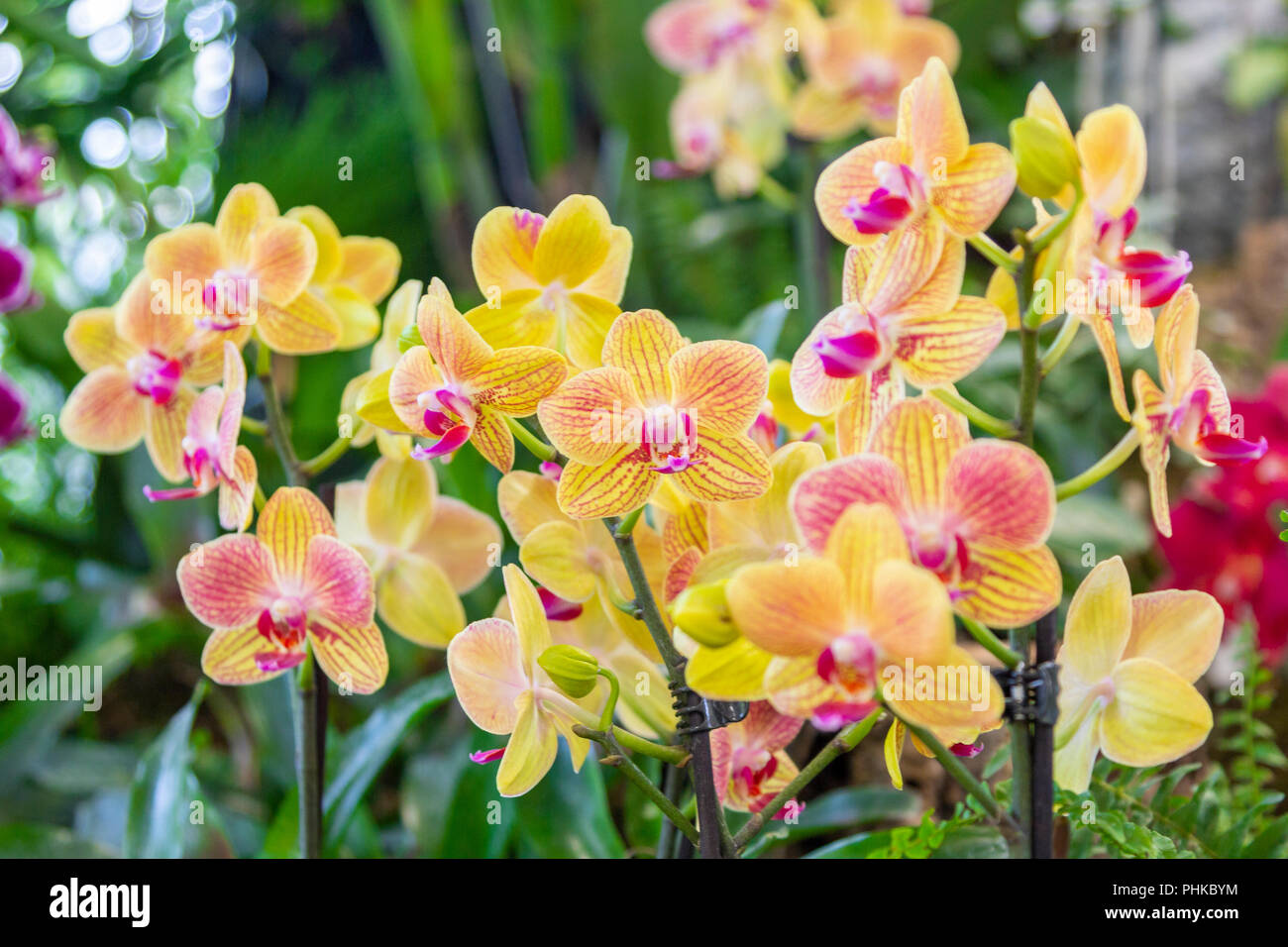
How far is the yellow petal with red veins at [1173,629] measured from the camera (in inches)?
12.2

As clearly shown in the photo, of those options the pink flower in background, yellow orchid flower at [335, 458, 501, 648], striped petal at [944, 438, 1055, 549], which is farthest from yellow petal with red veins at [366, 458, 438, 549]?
the pink flower in background

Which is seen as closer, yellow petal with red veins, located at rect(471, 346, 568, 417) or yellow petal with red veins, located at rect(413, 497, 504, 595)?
yellow petal with red veins, located at rect(471, 346, 568, 417)

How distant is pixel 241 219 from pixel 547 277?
0.49ft

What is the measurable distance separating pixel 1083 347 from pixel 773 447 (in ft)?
1.72

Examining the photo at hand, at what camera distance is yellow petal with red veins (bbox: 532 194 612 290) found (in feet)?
1.04

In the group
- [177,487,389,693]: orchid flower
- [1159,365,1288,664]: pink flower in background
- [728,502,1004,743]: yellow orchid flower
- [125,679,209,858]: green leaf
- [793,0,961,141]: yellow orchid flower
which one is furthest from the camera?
[793,0,961,141]: yellow orchid flower

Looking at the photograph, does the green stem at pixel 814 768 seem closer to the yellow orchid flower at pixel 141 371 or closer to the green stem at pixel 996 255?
the green stem at pixel 996 255

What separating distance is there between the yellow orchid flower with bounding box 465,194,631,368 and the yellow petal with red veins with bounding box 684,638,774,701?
0.11 meters

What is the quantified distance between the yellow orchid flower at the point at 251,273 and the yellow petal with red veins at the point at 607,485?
153 mm

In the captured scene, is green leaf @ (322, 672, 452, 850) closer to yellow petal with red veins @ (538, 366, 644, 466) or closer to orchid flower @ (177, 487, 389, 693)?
orchid flower @ (177, 487, 389, 693)

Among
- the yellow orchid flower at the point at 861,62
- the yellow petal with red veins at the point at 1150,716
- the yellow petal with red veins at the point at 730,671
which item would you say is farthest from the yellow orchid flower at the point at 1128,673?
the yellow orchid flower at the point at 861,62

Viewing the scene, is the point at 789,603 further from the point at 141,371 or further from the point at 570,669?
the point at 141,371
